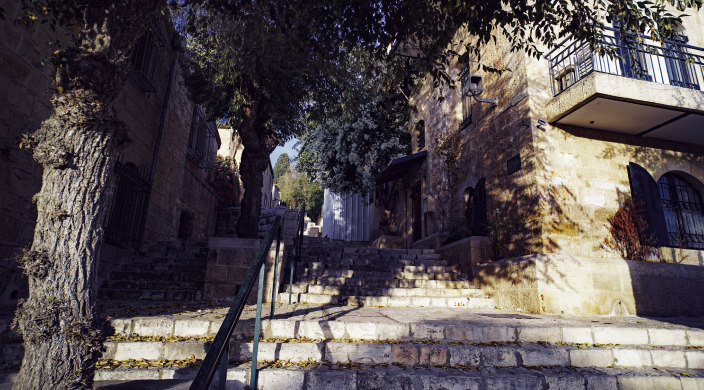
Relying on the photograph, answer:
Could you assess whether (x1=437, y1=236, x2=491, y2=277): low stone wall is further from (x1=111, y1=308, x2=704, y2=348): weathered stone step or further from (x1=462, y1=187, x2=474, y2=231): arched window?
(x1=111, y1=308, x2=704, y2=348): weathered stone step

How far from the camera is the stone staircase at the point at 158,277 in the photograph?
631 centimetres

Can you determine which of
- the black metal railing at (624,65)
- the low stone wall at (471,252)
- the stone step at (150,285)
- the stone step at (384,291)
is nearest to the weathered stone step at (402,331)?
the stone step at (384,291)

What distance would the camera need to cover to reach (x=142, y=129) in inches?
332

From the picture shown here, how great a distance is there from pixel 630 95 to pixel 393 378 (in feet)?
20.5

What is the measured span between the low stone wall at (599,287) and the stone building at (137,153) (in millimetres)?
6038

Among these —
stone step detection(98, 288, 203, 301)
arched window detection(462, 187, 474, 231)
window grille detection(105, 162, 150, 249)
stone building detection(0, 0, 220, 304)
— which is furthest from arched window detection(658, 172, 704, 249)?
window grille detection(105, 162, 150, 249)

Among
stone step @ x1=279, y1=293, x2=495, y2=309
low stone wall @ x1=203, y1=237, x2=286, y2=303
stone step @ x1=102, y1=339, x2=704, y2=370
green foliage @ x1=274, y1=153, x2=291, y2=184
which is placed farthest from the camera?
green foliage @ x1=274, y1=153, x2=291, y2=184

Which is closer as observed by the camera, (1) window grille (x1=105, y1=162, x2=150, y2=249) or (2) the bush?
(2) the bush

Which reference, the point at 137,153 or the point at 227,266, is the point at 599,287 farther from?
the point at 137,153

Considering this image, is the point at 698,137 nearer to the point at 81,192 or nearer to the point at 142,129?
the point at 81,192

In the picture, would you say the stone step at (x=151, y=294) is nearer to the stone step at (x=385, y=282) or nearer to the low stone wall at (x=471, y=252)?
the stone step at (x=385, y=282)

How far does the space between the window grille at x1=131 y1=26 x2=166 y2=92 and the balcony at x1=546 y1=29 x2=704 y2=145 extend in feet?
27.2

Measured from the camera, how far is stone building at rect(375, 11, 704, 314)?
621cm

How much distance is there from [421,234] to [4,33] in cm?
1059
